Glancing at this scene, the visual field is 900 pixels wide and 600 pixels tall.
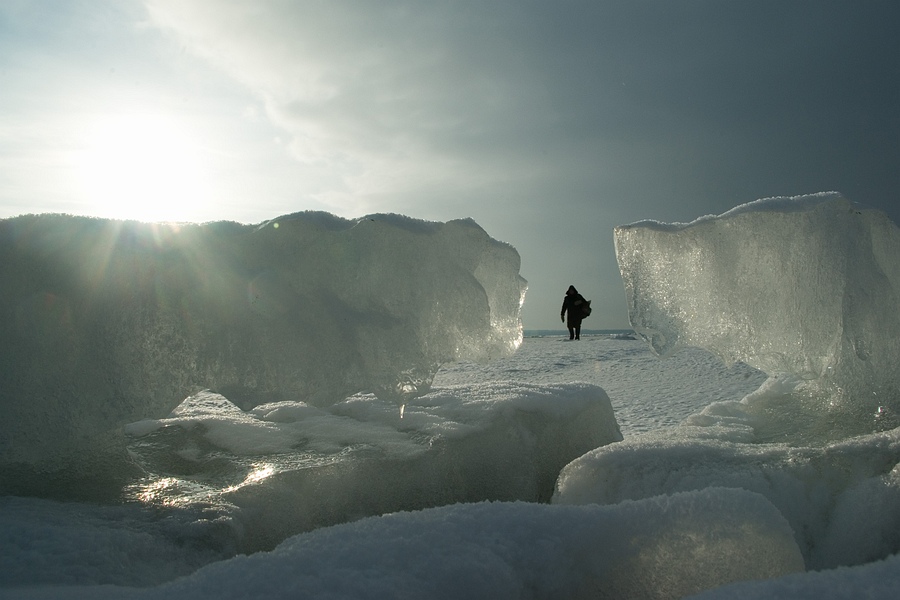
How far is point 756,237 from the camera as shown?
290cm

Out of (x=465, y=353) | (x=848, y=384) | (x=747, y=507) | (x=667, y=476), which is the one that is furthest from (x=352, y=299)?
(x=848, y=384)

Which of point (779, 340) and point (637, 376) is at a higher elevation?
point (779, 340)

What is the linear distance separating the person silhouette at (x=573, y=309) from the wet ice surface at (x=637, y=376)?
2.94 m

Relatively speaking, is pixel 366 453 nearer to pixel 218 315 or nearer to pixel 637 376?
pixel 218 315

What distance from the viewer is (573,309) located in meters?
12.0

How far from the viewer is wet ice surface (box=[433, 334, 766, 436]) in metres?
4.57

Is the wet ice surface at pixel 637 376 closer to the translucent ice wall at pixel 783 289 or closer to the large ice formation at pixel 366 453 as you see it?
the translucent ice wall at pixel 783 289

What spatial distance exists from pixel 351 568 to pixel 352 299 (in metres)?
1.66

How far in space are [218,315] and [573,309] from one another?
10.2 metres

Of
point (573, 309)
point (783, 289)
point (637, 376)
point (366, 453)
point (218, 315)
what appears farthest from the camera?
point (573, 309)

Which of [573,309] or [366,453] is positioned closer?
[366,453]

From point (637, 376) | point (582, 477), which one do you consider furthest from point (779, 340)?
point (637, 376)

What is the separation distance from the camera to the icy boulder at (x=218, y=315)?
2203 mm

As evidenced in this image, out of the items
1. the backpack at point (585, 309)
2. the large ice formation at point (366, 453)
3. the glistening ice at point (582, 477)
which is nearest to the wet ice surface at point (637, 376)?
the glistening ice at point (582, 477)
